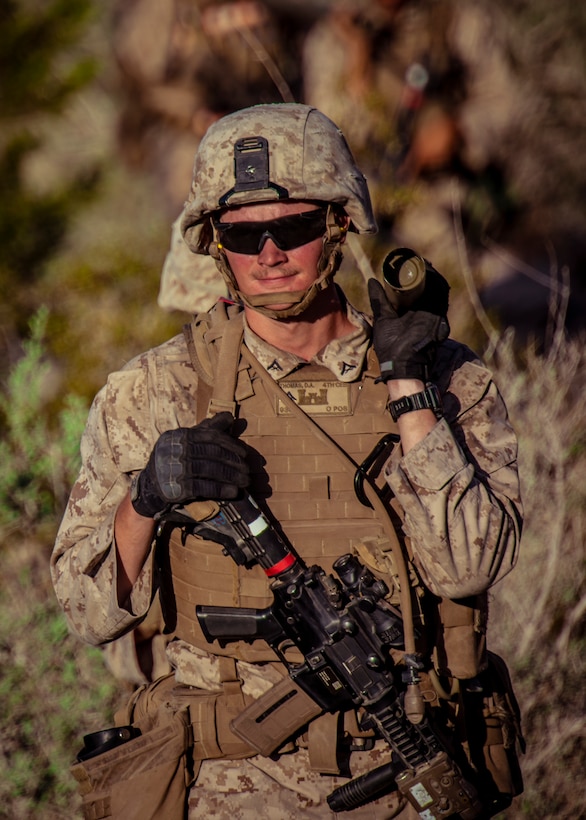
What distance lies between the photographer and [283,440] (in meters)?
2.46

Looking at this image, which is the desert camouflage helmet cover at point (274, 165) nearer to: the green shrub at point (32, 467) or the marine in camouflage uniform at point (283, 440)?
the marine in camouflage uniform at point (283, 440)

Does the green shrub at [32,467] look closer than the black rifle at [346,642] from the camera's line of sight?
No

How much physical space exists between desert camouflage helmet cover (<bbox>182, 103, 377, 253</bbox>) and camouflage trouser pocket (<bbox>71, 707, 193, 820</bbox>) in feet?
4.01

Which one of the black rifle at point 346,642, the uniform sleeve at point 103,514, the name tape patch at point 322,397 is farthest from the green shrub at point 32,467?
the black rifle at point 346,642

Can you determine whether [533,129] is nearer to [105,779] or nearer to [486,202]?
[486,202]

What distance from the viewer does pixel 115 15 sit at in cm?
1237

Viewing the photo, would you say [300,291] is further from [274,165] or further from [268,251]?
[274,165]

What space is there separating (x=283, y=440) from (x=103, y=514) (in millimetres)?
459

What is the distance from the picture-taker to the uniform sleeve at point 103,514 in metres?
2.39

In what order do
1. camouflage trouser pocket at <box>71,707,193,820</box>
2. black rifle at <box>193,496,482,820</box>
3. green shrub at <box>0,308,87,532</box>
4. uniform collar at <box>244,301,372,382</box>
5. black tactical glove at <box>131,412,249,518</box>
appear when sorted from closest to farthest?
black tactical glove at <box>131,412,249,518</box> → black rifle at <box>193,496,482,820</box> → camouflage trouser pocket at <box>71,707,193,820</box> → uniform collar at <box>244,301,372,382</box> → green shrub at <box>0,308,87,532</box>

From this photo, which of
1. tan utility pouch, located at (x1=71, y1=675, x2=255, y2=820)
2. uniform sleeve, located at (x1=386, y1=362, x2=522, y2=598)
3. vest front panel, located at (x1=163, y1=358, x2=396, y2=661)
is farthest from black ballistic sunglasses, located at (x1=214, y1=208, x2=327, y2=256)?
tan utility pouch, located at (x1=71, y1=675, x2=255, y2=820)

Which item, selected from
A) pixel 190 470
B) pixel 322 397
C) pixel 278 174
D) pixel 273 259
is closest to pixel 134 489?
pixel 190 470

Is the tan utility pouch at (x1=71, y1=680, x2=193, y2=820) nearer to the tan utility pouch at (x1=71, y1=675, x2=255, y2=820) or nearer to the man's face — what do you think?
the tan utility pouch at (x1=71, y1=675, x2=255, y2=820)

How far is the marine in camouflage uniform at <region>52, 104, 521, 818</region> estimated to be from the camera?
2309 millimetres
